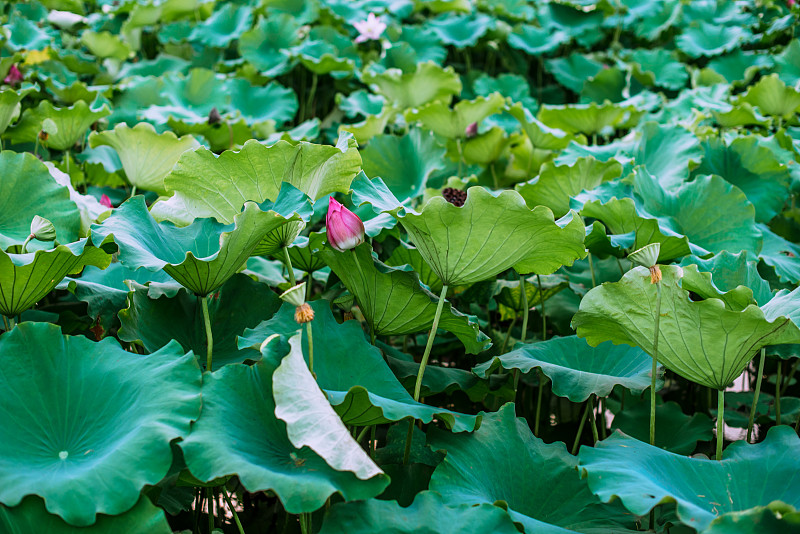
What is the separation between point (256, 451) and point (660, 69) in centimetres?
272

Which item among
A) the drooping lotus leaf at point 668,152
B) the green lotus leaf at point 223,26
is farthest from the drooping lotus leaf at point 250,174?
the green lotus leaf at point 223,26

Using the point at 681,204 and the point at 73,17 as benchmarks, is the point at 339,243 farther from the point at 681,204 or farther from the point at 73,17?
the point at 73,17

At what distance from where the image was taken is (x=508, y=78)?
296 cm

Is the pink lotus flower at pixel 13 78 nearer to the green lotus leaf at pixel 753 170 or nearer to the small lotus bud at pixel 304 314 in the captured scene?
the small lotus bud at pixel 304 314

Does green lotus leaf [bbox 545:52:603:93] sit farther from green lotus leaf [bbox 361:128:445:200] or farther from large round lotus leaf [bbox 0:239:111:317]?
large round lotus leaf [bbox 0:239:111:317]

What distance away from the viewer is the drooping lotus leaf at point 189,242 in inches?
35.5

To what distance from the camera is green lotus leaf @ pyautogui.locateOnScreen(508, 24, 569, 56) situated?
10.3 feet

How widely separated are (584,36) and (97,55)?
7.10 ft

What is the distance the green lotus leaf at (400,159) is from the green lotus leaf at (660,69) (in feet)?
4.75

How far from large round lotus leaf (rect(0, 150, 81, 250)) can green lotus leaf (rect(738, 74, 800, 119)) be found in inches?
77.0

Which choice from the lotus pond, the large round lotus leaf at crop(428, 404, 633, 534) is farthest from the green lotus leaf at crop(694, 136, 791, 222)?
the large round lotus leaf at crop(428, 404, 633, 534)

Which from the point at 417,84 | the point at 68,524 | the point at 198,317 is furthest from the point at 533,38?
the point at 68,524

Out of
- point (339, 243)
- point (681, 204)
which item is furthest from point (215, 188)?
point (681, 204)

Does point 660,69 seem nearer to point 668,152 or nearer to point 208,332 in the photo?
point 668,152
